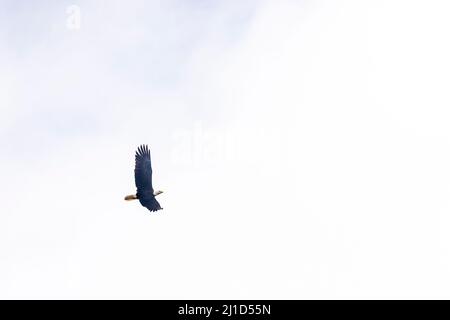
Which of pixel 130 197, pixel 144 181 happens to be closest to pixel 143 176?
pixel 144 181

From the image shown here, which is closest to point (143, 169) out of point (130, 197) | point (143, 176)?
point (143, 176)

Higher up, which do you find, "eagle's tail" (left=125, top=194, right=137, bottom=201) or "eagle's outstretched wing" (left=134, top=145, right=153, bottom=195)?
"eagle's outstretched wing" (left=134, top=145, right=153, bottom=195)

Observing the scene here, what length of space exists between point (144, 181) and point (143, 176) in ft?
1.35

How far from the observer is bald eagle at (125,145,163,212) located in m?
40.2

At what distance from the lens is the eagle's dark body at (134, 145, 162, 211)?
40.2m

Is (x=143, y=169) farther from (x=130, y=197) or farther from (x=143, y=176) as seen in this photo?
(x=130, y=197)

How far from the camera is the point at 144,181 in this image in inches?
1602
